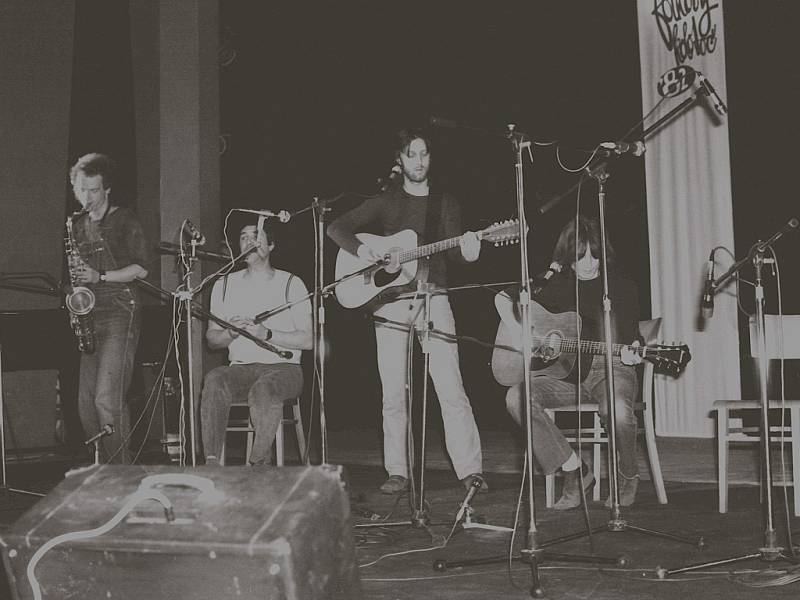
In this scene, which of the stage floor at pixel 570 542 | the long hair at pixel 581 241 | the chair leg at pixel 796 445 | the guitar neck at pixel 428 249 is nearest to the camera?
the stage floor at pixel 570 542

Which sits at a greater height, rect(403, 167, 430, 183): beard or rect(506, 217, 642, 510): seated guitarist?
rect(403, 167, 430, 183): beard

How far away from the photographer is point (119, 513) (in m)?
1.91

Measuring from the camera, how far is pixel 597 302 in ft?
16.1

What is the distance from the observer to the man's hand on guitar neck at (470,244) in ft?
14.9

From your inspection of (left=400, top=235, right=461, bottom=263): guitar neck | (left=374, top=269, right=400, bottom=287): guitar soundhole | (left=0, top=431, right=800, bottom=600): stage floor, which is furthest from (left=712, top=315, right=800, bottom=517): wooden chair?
(left=374, top=269, right=400, bottom=287): guitar soundhole

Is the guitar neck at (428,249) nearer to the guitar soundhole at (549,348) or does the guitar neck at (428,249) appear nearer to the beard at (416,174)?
the beard at (416,174)

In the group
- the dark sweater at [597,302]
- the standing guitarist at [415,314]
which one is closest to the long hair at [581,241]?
the dark sweater at [597,302]

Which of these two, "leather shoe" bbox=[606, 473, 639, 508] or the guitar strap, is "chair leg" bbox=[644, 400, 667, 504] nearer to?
"leather shoe" bbox=[606, 473, 639, 508]

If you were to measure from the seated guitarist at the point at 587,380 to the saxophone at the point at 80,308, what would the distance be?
82.2 inches

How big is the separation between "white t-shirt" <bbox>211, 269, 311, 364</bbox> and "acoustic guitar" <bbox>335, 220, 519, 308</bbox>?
0.26 metres

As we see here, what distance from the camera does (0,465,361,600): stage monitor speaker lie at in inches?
70.4

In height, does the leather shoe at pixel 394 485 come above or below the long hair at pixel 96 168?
below

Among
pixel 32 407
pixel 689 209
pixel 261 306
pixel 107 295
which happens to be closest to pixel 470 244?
pixel 261 306

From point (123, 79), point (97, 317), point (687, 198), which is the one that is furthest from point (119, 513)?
point (123, 79)
